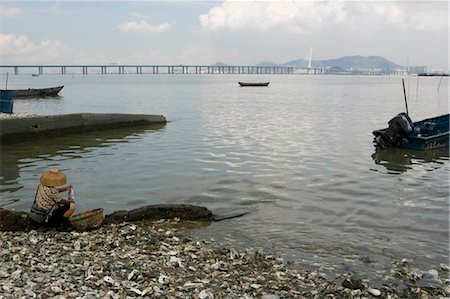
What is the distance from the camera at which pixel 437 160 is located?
68.2 ft

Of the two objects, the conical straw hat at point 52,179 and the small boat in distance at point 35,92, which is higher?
the small boat in distance at point 35,92

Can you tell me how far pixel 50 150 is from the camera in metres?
22.8

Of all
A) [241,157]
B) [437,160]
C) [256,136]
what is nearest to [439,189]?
[437,160]

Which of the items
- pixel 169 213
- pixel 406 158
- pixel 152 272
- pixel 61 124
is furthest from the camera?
pixel 61 124

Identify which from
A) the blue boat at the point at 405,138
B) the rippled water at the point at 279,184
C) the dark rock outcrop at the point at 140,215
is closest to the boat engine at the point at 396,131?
the blue boat at the point at 405,138

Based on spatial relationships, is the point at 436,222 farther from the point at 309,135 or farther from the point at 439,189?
the point at 309,135

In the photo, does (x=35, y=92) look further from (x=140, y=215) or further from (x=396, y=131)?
(x=140, y=215)

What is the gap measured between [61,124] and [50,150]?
4364mm

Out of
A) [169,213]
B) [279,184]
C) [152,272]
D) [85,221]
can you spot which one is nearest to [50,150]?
[279,184]

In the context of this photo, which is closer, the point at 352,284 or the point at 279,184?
the point at 352,284

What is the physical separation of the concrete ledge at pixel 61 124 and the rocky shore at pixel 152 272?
15.6 m

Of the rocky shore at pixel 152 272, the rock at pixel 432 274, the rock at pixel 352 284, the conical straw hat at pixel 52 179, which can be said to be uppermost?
the conical straw hat at pixel 52 179

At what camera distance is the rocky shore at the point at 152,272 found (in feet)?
22.4

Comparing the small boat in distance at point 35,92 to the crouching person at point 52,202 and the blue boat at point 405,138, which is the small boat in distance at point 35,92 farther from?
the crouching person at point 52,202
